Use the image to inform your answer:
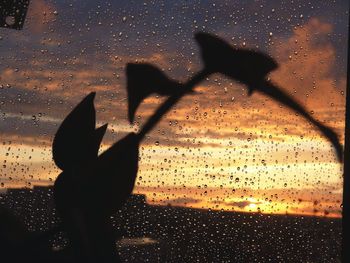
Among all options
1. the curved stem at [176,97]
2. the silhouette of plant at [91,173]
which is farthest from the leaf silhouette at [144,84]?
the silhouette of plant at [91,173]

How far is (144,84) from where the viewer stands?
31.6 inches

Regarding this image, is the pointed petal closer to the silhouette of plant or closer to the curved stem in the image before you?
the curved stem

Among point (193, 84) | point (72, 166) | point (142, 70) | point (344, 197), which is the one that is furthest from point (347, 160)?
point (72, 166)

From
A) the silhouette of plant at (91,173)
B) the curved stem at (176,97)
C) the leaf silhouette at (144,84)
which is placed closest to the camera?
the silhouette of plant at (91,173)

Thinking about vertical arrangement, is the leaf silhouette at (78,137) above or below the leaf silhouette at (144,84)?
above

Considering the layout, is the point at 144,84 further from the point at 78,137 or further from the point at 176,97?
the point at 78,137

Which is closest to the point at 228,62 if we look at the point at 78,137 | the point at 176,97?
the point at 176,97

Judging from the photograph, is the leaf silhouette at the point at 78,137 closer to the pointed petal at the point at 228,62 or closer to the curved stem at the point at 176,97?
the curved stem at the point at 176,97

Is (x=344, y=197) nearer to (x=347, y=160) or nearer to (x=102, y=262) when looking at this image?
(x=347, y=160)

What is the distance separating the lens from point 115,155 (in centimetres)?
49

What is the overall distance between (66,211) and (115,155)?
80 millimetres

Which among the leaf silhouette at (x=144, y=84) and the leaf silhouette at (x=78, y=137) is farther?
the leaf silhouette at (x=144, y=84)

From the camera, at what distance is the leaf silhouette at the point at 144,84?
0.76 meters

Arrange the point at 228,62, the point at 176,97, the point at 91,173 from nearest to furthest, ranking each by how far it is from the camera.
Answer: the point at 91,173, the point at 176,97, the point at 228,62
